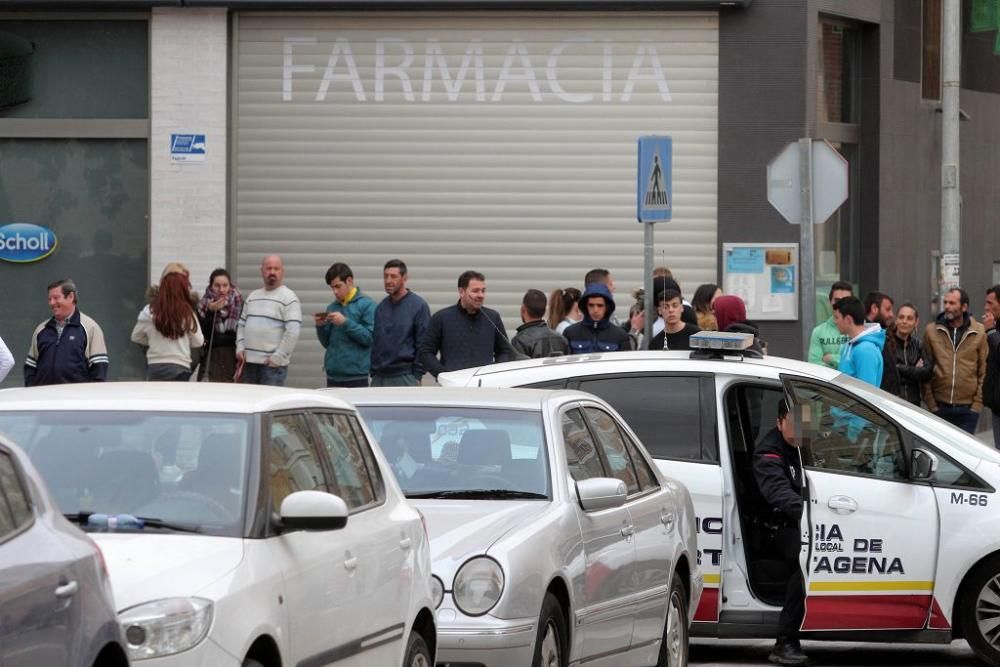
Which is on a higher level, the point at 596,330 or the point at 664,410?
the point at 596,330

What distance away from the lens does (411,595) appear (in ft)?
20.8

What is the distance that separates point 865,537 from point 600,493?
2285 millimetres

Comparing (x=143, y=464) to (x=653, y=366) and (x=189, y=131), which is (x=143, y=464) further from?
(x=189, y=131)

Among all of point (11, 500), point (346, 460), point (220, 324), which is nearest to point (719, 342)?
point (346, 460)

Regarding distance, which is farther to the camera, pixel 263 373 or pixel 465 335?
pixel 263 373

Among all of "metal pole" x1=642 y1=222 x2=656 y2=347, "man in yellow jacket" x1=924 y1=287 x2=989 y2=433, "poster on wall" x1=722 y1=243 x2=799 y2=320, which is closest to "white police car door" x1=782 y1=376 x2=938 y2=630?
"metal pole" x1=642 y1=222 x2=656 y2=347

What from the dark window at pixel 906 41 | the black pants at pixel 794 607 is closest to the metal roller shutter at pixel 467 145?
the dark window at pixel 906 41

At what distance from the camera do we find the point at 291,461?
5.86 meters

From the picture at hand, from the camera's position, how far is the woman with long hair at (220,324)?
15844 millimetres

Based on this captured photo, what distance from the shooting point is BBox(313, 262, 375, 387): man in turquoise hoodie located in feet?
49.3

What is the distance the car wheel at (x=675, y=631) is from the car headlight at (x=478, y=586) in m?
1.90

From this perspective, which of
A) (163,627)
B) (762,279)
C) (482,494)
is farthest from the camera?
(762,279)

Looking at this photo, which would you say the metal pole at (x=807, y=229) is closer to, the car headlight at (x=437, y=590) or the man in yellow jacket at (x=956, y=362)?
the man in yellow jacket at (x=956, y=362)

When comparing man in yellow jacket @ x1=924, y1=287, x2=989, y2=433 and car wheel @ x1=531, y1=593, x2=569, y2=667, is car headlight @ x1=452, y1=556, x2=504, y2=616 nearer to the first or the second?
car wheel @ x1=531, y1=593, x2=569, y2=667
